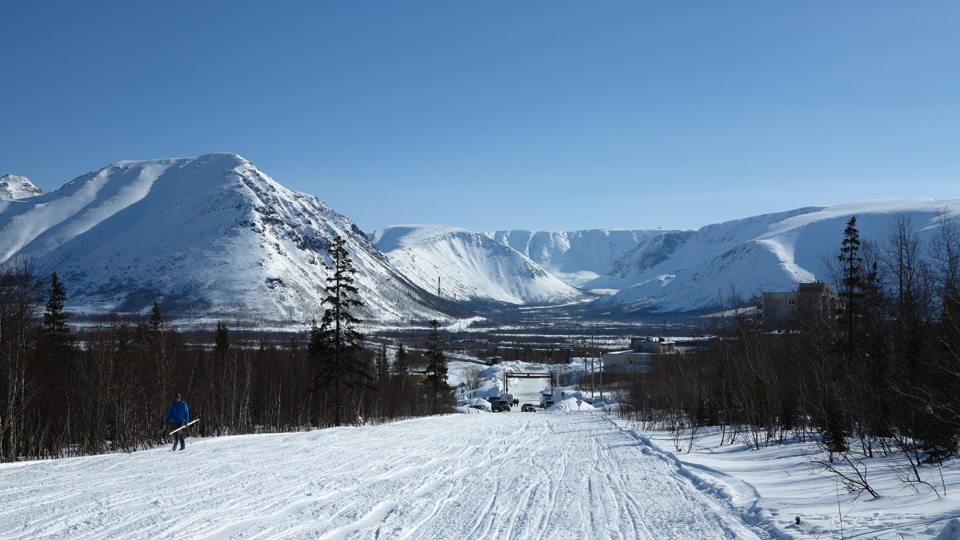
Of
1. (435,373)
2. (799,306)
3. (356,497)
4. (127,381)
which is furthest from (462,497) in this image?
(435,373)

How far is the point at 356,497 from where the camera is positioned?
1394 cm

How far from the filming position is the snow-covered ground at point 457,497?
10859 millimetres

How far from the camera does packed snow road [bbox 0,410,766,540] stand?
11023 mm

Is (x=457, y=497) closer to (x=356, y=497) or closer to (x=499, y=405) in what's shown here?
(x=356, y=497)

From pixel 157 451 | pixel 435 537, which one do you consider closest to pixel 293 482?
pixel 435 537

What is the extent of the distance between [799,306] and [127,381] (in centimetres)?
3730

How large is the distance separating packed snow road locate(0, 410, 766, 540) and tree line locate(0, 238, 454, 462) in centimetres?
1261

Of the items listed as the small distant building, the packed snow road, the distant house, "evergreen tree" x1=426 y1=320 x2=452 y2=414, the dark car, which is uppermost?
the distant house

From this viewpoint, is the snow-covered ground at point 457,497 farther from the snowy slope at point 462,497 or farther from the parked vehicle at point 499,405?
the parked vehicle at point 499,405

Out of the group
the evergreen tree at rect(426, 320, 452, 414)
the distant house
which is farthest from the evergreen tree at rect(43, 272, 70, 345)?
the distant house

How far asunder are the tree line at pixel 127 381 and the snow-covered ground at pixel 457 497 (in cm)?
1306

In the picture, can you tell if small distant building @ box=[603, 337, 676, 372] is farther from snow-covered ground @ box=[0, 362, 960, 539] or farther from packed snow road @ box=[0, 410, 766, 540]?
packed snow road @ box=[0, 410, 766, 540]

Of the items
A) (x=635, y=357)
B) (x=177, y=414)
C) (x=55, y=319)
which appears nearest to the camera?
(x=177, y=414)

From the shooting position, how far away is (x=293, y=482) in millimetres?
15609
